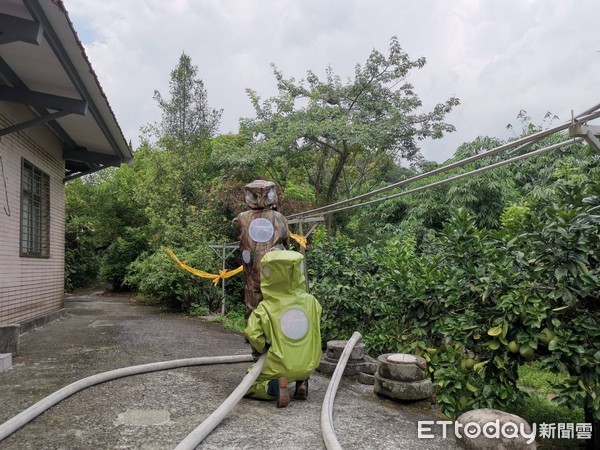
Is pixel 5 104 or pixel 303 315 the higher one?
pixel 5 104

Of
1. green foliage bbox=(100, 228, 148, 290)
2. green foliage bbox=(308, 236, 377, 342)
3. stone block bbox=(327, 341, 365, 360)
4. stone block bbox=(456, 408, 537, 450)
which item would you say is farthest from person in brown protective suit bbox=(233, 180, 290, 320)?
green foliage bbox=(100, 228, 148, 290)

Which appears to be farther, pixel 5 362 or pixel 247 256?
pixel 5 362

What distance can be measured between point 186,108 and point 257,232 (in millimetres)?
20469

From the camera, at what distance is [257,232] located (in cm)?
459

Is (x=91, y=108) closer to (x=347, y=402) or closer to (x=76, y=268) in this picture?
(x=347, y=402)

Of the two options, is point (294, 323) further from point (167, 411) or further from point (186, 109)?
point (186, 109)

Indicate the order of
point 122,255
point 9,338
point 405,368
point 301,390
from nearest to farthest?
point 301,390
point 405,368
point 9,338
point 122,255

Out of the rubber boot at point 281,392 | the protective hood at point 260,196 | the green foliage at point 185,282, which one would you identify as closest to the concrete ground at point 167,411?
the rubber boot at point 281,392

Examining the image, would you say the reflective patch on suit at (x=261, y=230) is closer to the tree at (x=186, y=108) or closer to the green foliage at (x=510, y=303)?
the green foliage at (x=510, y=303)

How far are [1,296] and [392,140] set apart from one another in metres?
10.9

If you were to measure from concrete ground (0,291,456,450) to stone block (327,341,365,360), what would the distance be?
259 mm

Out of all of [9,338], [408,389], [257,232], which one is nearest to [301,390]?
[408,389]

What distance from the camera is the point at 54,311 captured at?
911cm

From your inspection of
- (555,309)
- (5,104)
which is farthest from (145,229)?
(555,309)
